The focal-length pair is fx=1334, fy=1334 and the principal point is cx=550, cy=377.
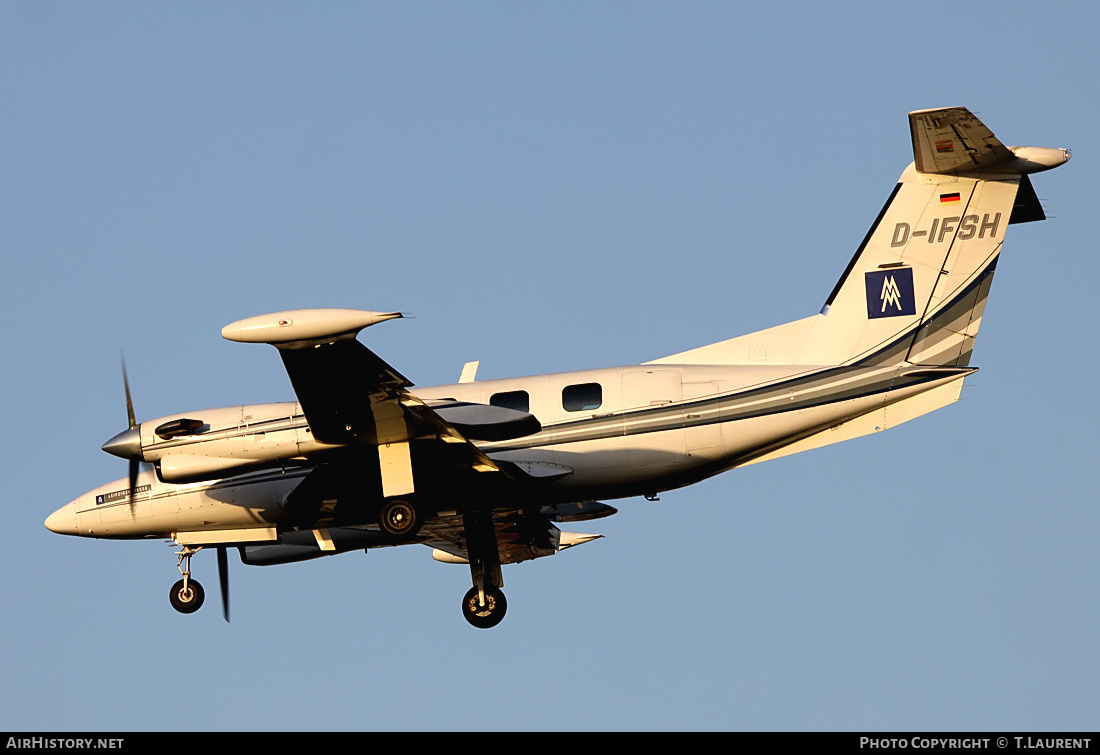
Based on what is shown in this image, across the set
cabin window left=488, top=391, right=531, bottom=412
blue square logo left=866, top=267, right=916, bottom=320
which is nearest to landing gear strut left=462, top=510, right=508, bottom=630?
cabin window left=488, top=391, right=531, bottom=412

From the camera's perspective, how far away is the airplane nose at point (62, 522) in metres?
24.6

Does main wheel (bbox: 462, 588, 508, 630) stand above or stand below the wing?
below

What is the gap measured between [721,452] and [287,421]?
7111 millimetres

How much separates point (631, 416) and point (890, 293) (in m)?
5.10

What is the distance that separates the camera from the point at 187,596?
80.4 feet

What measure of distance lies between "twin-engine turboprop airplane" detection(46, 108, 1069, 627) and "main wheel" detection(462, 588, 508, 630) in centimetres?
3

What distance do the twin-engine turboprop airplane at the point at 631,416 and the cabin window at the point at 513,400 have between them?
0.09 ft

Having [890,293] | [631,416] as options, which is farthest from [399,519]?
[890,293]

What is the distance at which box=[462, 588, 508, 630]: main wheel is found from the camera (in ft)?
78.1

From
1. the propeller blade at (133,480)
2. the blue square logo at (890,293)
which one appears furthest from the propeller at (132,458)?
the blue square logo at (890,293)

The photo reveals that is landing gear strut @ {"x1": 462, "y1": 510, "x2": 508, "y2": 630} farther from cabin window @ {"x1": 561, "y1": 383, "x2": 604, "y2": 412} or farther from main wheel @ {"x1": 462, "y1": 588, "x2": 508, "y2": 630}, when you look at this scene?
cabin window @ {"x1": 561, "y1": 383, "x2": 604, "y2": 412}

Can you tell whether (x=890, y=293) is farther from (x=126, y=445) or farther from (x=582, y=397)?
(x=126, y=445)
